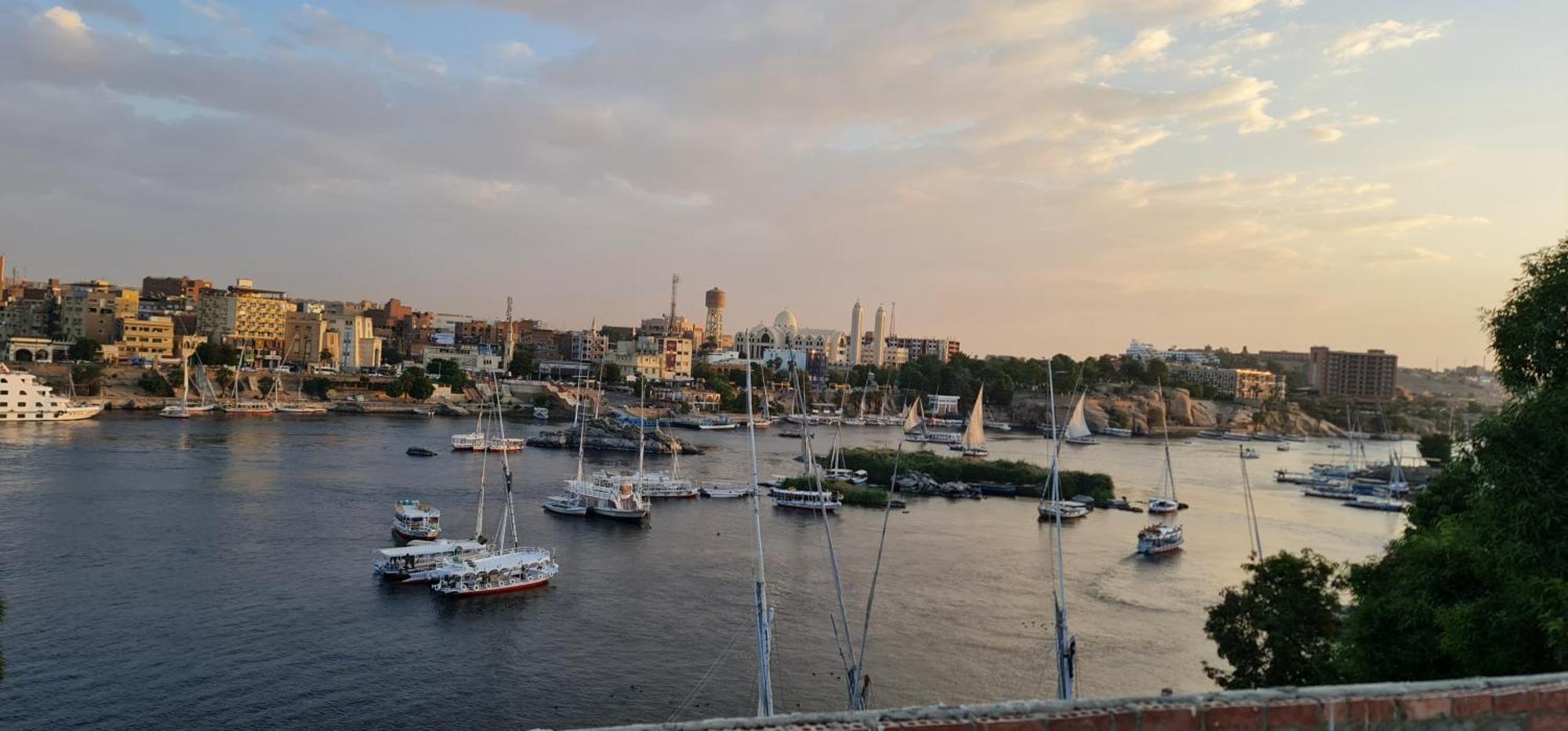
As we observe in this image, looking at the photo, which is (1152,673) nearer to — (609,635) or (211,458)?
(609,635)

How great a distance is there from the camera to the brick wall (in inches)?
163

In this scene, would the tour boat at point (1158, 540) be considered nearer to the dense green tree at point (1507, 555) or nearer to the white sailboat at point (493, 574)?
the white sailboat at point (493, 574)

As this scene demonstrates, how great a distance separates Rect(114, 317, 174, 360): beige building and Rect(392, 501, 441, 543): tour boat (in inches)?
1864

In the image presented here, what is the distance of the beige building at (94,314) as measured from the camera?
6284 cm

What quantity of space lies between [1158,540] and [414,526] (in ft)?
53.8

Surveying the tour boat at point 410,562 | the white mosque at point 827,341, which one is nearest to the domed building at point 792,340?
the white mosque at point 827,341

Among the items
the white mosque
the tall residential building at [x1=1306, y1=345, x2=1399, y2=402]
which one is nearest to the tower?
the white mosque

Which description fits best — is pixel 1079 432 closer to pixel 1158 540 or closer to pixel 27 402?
pixel 1158 540

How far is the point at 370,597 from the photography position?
56.3 feet


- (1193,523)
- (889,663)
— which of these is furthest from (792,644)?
(1193,523)

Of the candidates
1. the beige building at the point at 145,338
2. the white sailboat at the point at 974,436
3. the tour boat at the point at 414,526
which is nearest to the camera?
the tour boat at the point at 414,526

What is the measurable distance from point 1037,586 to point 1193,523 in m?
10.8

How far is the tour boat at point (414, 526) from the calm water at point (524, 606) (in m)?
0.70

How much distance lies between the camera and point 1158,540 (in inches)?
933
